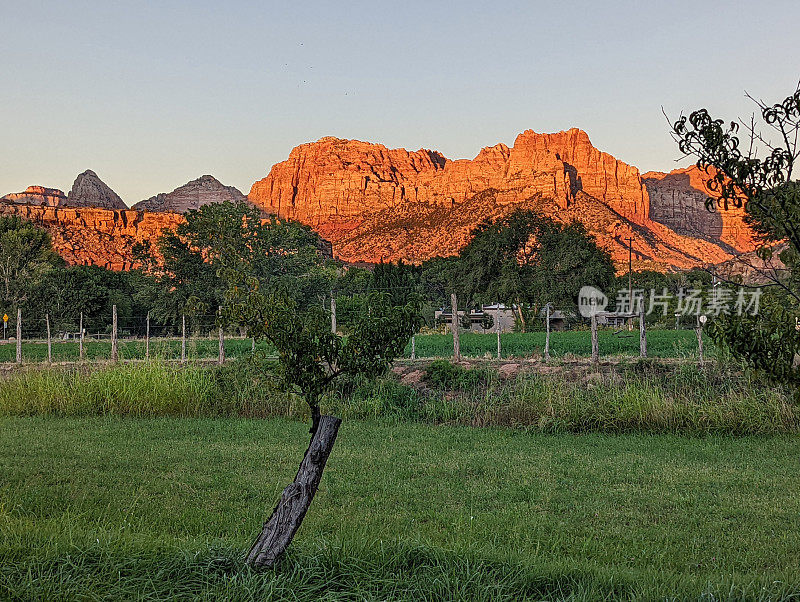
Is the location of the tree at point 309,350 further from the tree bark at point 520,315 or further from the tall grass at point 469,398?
the tree bark at point 520,315

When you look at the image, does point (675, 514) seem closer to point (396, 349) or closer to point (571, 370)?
point (396, 349)

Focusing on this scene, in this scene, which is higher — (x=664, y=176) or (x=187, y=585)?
(x=664, y=176)

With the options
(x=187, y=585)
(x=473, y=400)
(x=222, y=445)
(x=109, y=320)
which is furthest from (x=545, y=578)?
(x=109, y=320)

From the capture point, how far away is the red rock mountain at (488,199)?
349ft

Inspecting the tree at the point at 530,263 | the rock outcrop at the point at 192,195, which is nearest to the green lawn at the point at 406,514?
the tree at the point at 530,263

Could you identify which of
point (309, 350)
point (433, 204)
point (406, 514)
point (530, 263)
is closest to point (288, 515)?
point (309, 350)

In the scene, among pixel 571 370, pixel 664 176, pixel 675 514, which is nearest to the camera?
pixel 675 514

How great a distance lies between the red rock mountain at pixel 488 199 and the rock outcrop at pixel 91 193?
4002 cm

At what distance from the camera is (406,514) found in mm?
6426

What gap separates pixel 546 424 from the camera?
11484 mm

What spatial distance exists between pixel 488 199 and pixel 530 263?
68252mm

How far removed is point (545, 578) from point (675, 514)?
2596mm

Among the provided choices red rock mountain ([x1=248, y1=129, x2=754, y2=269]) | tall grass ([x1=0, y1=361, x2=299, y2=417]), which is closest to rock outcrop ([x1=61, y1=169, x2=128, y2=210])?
red rock mountain ([x1=248, y1=129, x2=754, y2=269])

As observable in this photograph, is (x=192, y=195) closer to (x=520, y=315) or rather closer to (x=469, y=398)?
(x=520, y=315)
